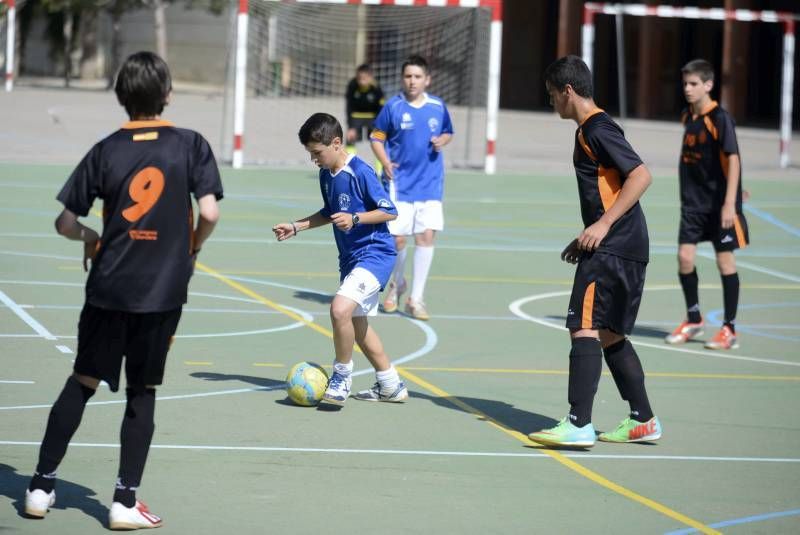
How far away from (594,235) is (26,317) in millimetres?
5384

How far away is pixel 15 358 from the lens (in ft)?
30.5

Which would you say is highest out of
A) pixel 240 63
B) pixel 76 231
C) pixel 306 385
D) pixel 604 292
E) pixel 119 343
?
pixel 240 63

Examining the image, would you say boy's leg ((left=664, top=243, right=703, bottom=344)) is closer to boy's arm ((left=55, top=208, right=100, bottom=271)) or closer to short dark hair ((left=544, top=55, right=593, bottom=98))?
short dark hair ((left=544, top=55, right=593, bottom=98))

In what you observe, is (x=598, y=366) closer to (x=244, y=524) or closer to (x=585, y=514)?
(x=585, y=514)

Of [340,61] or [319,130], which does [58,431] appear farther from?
[340,61]

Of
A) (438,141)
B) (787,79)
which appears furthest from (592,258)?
(787,79)

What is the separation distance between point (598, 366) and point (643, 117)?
118 ft

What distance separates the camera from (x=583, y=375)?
740 centimetres

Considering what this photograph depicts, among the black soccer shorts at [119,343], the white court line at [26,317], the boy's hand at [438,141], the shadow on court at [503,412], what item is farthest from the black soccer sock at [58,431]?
the boy's hand at [438,141]

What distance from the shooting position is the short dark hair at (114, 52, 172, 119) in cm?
566

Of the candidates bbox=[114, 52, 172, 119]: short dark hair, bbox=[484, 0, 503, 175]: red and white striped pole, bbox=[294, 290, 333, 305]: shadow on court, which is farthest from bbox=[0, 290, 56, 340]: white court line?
bbox=[484, 0, 503, 175]: red and white striped pole

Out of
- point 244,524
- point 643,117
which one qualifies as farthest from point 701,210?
point 643,117

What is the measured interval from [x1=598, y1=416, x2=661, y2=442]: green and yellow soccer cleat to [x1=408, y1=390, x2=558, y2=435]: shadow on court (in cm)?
50

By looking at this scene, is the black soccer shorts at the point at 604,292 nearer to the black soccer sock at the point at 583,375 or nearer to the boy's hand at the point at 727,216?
the black soccer sock at the point at 583,375
